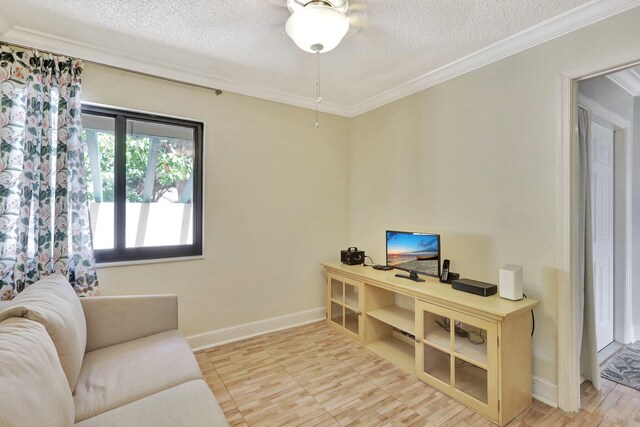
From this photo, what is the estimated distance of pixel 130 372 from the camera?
5.08 feet

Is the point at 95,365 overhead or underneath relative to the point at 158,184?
underneath

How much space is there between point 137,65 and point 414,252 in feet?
9.14

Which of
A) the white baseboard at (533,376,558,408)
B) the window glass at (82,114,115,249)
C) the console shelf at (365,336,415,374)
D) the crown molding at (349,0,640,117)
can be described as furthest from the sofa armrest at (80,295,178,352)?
the crown molding at (349,0,640,117)

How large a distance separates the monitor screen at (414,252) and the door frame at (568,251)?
0.79m

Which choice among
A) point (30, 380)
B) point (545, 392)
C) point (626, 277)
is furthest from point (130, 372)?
point (626, 277)

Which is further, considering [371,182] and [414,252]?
[371,182]

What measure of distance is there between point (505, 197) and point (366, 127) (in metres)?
1.74

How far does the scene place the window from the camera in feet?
7.85

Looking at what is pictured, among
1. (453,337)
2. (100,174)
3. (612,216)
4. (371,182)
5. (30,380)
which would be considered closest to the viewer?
(30,380)

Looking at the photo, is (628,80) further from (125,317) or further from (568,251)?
(125,317)

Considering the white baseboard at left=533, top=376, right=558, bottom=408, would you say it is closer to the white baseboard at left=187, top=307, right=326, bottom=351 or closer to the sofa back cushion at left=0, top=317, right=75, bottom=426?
the white baseboard at left=187, top=307, right=326, bottom=351

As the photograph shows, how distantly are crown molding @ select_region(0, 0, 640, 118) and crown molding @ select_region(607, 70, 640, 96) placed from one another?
3.20ft

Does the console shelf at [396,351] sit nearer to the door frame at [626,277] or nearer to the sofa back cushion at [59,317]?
the door frame at [626,277]

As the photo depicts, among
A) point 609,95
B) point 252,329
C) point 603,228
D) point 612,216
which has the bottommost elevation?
point 252,329
